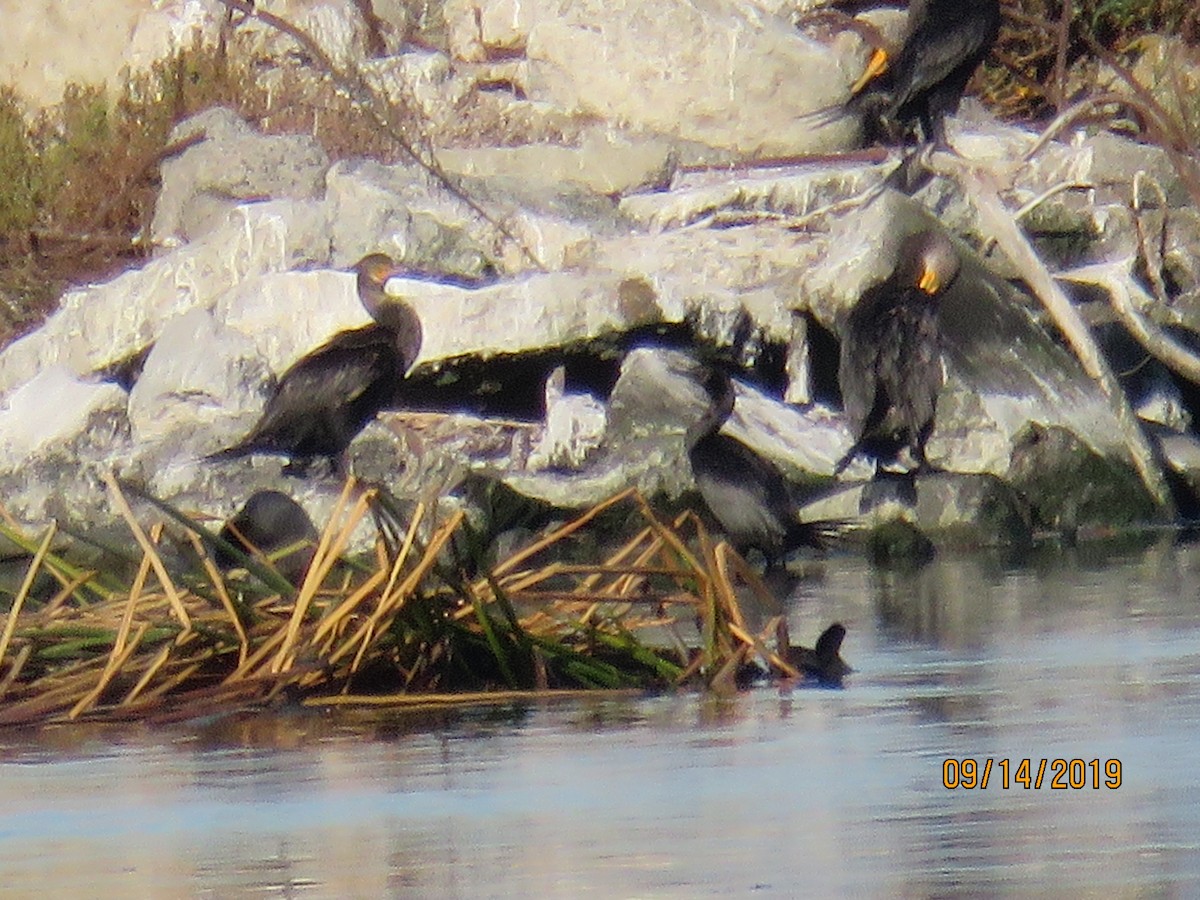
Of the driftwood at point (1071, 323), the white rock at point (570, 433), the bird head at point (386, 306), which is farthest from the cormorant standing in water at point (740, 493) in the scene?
the bird head at point (386, 306)

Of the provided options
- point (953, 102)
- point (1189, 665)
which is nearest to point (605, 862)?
point (1189, 665)

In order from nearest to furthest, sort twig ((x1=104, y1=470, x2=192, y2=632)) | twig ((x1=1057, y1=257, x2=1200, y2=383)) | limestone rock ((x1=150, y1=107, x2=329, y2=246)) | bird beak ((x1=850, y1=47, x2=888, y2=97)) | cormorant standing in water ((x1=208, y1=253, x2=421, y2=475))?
1. twig ((x1=104, y1=470, x2=192, y2=632))
2. cormorant standing in water ((x1=208, y1=253, x2=421, y2=475))
3. twig ((x1=1057, y1=257, x2=1200, y2=383))
4. bird beak ((x1=850, y1=47, x2=888, y2=97))
5. limestone rock ((x1=150, y1=107, x2=329, y2=246))

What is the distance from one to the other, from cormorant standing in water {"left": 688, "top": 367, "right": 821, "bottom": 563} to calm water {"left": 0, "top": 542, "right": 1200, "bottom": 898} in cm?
358

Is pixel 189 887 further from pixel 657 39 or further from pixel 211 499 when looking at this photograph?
pixel 657 39

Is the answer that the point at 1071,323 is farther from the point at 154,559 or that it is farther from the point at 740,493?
the point at 154,559

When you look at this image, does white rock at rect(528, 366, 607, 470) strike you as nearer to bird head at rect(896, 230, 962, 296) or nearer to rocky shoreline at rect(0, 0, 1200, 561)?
rocky shoreline at rect(0, 0, 1200, 561)

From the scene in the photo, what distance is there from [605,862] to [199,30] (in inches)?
677

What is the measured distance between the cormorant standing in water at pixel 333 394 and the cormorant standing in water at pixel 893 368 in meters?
2.22

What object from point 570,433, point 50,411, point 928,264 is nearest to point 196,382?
point 50,411

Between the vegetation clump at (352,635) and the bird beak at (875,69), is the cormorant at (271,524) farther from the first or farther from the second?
the bird beak at (875,69)

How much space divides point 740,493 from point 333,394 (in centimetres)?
263

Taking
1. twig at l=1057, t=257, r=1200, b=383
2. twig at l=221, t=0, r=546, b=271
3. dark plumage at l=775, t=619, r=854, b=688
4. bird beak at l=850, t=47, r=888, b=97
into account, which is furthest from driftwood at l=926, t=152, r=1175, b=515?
dark plumage at l=775, t=619, r=854, b=688

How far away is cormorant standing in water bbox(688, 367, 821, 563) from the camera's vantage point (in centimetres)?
1149

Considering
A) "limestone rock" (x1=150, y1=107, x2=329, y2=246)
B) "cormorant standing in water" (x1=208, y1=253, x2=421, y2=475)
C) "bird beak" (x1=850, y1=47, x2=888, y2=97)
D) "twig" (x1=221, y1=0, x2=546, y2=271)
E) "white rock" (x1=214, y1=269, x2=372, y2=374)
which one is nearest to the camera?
"cormorant standing in water" (x1=208, y1=253, x2=421, y2=475)
